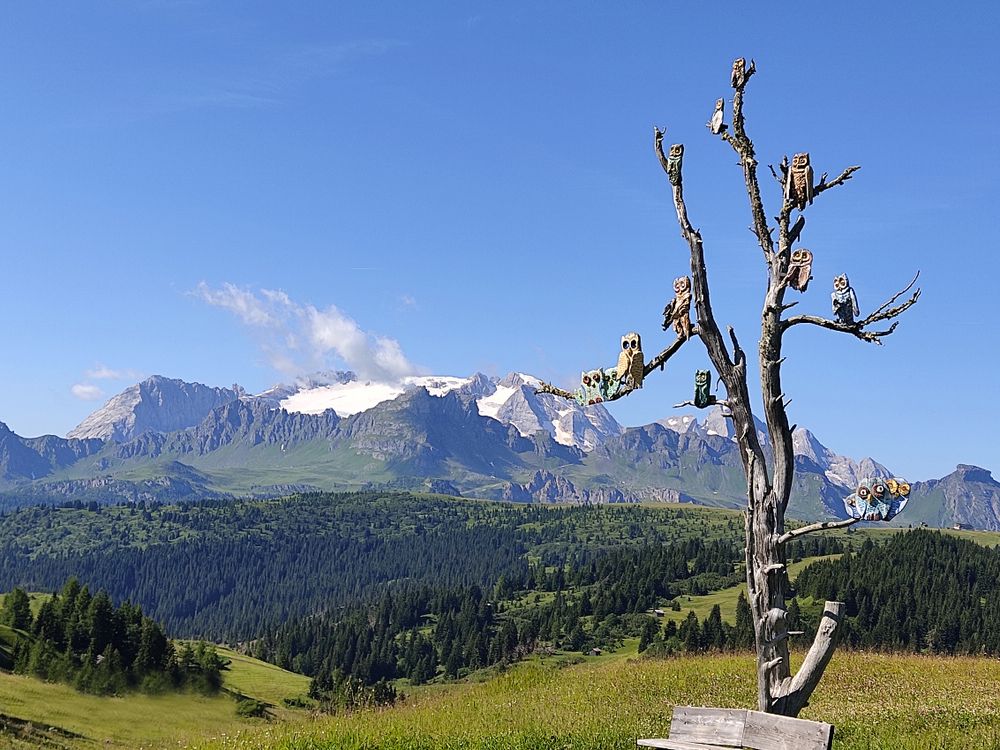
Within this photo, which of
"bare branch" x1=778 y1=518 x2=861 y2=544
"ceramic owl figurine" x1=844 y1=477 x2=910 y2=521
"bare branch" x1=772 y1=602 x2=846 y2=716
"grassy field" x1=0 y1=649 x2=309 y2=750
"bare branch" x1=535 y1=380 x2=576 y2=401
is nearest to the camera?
"bare branch" x1=778 y1=518 x2=861 y2=544

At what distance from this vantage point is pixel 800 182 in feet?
38.2

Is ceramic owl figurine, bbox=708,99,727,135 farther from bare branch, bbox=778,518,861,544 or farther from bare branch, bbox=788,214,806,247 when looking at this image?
bare branch, bbox=778,518,861,544

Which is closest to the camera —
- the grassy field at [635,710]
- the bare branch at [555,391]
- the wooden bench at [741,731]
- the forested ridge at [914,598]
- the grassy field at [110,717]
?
the wooden bench at [741,731]

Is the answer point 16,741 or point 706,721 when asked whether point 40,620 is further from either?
point 706,721

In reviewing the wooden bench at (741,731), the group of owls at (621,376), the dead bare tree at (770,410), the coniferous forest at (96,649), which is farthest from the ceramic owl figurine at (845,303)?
the coniferous forest at (96,649)

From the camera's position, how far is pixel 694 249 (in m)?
12.2

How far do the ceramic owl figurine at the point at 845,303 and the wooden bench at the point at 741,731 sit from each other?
16.1 feet

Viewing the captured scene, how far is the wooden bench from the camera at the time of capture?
32.9 ft

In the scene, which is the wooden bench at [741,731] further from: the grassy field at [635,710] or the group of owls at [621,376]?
the grassy field at [635,710]

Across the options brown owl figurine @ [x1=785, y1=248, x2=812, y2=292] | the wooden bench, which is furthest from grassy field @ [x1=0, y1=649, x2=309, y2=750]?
brown owl figurine @ [x1=785, y1=248, x2=812, y2=292]

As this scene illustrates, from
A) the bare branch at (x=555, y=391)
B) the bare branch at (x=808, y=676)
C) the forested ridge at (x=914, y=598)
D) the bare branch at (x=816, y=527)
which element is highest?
the bare branch at (x=555, y=391)

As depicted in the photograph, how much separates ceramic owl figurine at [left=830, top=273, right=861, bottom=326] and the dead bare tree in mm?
20

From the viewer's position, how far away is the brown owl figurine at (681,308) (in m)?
11.9

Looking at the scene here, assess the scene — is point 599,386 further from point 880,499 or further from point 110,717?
point 110,717
